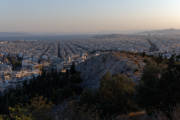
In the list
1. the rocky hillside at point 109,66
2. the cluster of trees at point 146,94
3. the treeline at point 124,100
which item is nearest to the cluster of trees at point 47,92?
the rocky hillside at point 109,66

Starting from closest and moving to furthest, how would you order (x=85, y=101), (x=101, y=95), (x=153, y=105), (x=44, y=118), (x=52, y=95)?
(x=44, y=118)
(x=153, y=105)
(x=101, y=95)
(x=85, y=101)
(x=52, y=95)

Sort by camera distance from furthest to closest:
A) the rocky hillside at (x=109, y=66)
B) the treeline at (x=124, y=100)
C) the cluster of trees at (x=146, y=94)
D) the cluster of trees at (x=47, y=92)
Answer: the rocky hillside at (x=109, y=66)
the cluster of trees at (x=47, y=92)
the cluster of trees at (x=146, y=94)
the treeline at (x=124, y=100)

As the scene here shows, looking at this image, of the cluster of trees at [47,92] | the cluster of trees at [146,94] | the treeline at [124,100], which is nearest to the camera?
the treeline at [124,100]

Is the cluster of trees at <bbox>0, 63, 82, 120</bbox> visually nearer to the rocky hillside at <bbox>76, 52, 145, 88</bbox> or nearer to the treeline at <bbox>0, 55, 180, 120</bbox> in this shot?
the rocky hillside at <bbox>76, 52, 145, 88</bbox>

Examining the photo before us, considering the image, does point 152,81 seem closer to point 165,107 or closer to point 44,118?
point 165,107

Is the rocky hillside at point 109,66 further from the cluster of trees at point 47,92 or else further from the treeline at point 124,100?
the treeline at point 124,100

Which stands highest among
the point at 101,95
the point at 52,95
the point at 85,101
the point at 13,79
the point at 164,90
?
the point at 164,90

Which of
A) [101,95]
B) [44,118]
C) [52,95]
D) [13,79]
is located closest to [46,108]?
[44,118]

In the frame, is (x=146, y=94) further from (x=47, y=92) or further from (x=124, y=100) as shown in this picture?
(x=47, y=92)

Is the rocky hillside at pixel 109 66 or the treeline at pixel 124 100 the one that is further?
the rocky hillside at pixel 109 66
